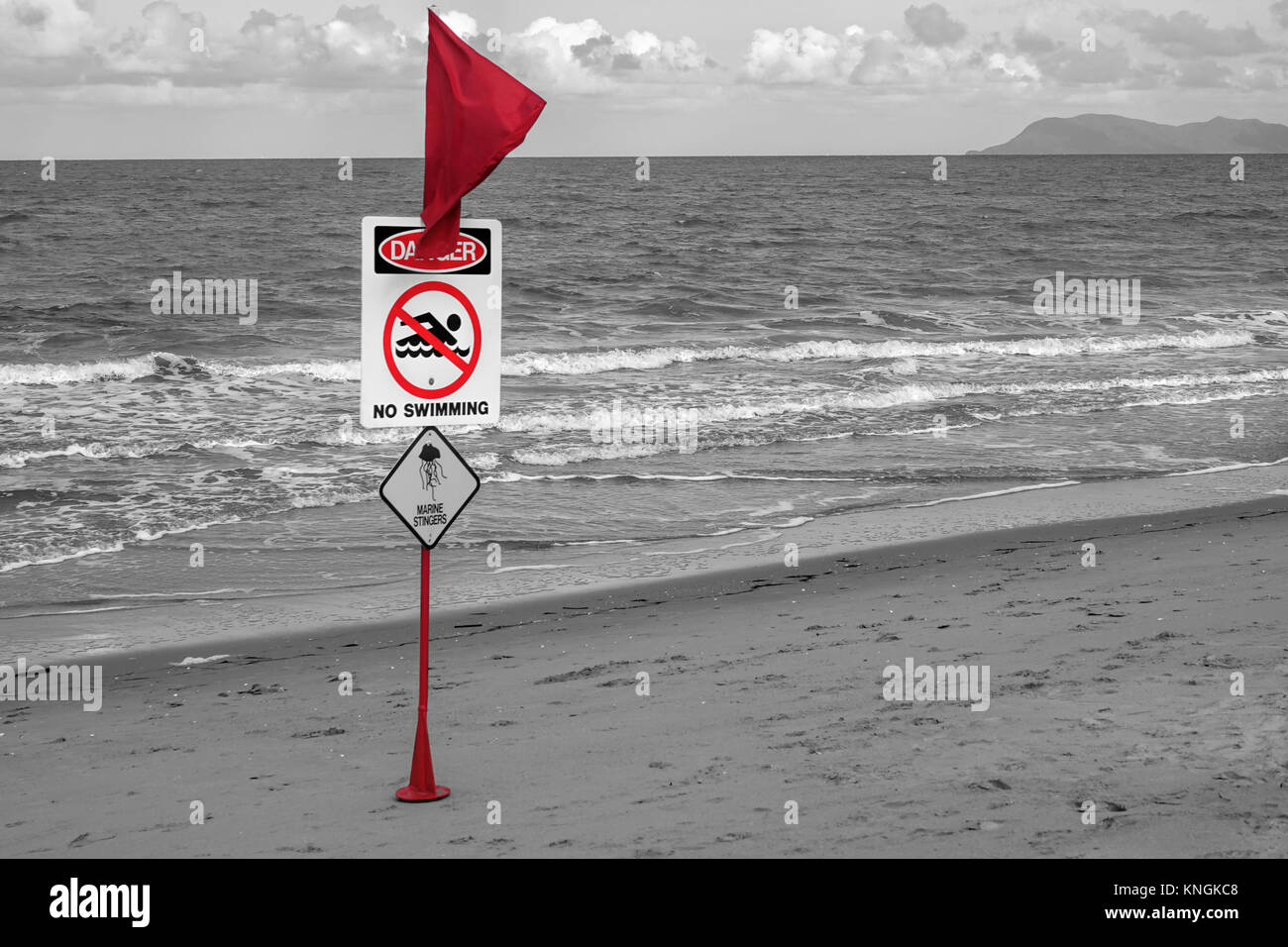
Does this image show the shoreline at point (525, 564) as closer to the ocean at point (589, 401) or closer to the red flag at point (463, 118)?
the ocean at point (589, 401)

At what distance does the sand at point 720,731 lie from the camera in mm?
4875

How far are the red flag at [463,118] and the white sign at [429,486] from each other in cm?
93

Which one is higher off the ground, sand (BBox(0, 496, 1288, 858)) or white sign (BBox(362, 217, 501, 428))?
white sign (BBox(362, 217, 501, 428))

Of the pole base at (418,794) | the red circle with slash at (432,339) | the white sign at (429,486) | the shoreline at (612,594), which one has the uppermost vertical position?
the red circle with slash at (432,339)

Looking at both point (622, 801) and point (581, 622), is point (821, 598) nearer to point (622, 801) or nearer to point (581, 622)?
point (581, 622)

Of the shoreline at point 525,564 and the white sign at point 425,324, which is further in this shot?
the shoreline at point 525,564

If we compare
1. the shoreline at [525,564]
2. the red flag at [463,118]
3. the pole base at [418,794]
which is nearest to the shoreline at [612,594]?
the shoreline at [525,564]

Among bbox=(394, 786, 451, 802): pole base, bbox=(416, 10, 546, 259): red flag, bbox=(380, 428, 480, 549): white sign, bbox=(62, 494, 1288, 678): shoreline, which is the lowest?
bbox=(394, 786, 451, 802): pole base

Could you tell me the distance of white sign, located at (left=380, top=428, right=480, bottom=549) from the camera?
518 centimetres

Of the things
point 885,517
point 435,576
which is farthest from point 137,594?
point 885,517

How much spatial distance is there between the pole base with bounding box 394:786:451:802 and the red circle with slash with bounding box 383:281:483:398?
1685 mm

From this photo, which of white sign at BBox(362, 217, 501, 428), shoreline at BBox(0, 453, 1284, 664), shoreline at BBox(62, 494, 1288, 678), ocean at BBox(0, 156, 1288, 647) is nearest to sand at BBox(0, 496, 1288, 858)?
shoreline at BBox(62, 494, 1288, 678)

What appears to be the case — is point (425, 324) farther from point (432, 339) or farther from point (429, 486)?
point (429, 486)

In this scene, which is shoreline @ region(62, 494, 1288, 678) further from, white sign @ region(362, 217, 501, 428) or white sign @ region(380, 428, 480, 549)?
white sign @ region(362, 217, 501, 428)
